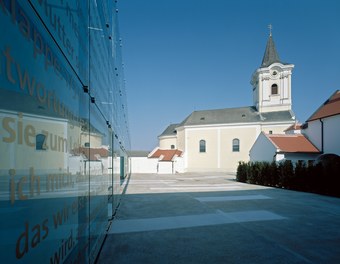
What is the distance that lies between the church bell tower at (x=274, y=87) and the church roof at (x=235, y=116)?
4.44 feet

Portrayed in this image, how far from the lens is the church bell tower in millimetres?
36375

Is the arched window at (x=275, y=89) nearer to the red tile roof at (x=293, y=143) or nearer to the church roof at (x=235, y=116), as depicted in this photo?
the church roof at (x=235, y=116)

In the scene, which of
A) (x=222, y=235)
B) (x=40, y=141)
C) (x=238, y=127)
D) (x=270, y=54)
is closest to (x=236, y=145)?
(x=238, y=127)

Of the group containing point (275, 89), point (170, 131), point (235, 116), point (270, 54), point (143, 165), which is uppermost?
point (270, 54)

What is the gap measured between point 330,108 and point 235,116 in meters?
17.4

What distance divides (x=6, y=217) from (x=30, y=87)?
0.56 m

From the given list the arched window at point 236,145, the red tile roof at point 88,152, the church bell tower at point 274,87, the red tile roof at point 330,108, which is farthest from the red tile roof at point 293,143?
the red tile roof at point 88,152

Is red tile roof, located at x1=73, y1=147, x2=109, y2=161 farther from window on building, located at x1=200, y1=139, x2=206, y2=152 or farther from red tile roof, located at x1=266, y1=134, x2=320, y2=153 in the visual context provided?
window on building, located at x1=200, y1=139, x2=206, y2=152

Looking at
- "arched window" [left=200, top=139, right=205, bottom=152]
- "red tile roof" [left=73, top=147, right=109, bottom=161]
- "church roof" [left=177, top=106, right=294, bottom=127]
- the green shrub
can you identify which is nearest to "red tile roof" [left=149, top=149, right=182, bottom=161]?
"arched window" [left=200, top=139, right=205, bottom=152]

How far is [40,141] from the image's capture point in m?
1.19

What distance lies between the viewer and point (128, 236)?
497 centimetres

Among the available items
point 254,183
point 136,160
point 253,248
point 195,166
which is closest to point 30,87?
point 253,248

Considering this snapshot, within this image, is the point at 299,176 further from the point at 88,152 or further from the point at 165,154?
the point at 165,154

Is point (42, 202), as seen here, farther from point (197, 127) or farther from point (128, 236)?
point (197, 127)
